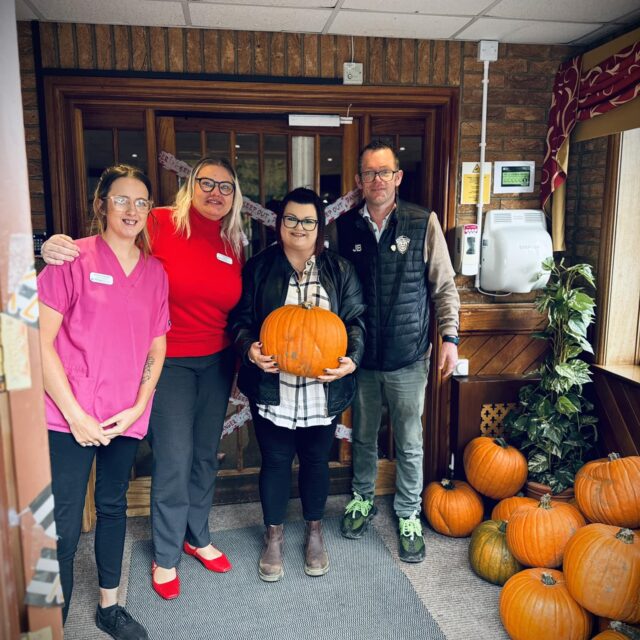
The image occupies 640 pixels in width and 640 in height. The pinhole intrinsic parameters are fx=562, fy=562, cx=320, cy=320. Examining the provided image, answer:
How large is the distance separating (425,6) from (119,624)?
277 cm

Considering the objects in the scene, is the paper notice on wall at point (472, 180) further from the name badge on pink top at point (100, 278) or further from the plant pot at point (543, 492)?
the name badge on pink top at point (100, 278)

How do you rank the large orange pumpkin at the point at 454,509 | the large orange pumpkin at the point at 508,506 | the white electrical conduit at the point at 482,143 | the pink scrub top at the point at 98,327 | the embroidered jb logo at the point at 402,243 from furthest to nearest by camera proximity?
the white electrical conduit at the point at 482,143
the large orange pumpkin at the point at 454,509
the large orange pumpkin at the point at 508,506
the embroidered jb logo at the point at 402,243
the pink scrub top at the point at 98,327

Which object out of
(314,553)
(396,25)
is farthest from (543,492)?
(396,25)

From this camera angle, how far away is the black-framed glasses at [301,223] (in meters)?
2.23

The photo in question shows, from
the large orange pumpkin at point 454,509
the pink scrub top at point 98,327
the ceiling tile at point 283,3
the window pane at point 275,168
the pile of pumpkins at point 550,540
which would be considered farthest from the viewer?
the window pane at point 275,168

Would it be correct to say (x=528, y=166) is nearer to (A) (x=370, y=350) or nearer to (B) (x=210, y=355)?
(A) (x=370, y=350)

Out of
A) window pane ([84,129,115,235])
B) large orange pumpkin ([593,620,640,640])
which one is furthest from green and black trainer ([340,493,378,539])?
window pane ([84,129,115,235])

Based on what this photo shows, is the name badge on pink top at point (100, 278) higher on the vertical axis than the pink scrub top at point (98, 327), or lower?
higher

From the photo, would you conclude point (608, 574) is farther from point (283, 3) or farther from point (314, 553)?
point (283, 3)

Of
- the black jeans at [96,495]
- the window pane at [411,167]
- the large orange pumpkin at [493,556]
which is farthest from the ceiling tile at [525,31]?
the black jeans at [96,495]

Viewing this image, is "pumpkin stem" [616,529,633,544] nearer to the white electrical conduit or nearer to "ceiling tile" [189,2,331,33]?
the white electrical conduit

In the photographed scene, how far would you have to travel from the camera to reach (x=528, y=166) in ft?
9.82

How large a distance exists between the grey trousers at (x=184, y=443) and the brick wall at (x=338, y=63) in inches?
44.9

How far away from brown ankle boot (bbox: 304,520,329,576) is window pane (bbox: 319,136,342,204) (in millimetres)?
1687
